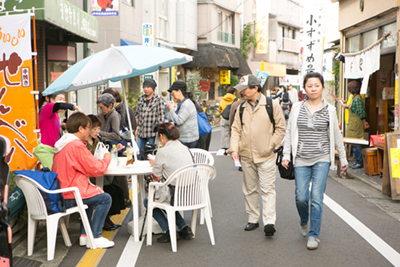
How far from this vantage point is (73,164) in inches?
207

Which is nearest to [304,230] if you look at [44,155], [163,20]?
[44,155]

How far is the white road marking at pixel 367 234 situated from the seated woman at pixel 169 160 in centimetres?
219

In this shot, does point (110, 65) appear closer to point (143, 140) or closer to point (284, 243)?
point (284, 243)

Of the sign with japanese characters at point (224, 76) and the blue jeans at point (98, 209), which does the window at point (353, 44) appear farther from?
the sign with japanese characters at point (224, 76)

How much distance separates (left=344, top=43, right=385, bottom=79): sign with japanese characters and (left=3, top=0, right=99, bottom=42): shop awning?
717cm

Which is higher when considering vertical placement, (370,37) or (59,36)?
(59,36)

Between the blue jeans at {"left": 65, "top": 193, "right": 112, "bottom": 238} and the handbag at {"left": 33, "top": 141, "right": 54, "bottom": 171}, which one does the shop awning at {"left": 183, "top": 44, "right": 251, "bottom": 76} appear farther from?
the blue jeans at {"left": 65, "top": 193, "right": 112, "bottom": 238}

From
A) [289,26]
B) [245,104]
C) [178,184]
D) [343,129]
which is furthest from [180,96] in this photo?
[289,26]

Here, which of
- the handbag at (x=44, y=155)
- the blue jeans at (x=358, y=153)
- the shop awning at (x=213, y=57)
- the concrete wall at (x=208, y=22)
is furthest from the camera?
the concrete wall at (x=208, y=22)

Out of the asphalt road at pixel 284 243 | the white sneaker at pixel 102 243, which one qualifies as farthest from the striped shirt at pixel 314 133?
the white sneaker at pixel 102 243

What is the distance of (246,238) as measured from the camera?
5.80 meters

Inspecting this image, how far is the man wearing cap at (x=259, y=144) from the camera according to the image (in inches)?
232

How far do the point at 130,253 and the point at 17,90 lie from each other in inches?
103

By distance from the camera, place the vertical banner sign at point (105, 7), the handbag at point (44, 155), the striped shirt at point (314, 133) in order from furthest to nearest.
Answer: the vertical banner sign at point (105, 7) < the handbag at point (44, 155) < the striped shirt at point (314, 133)
